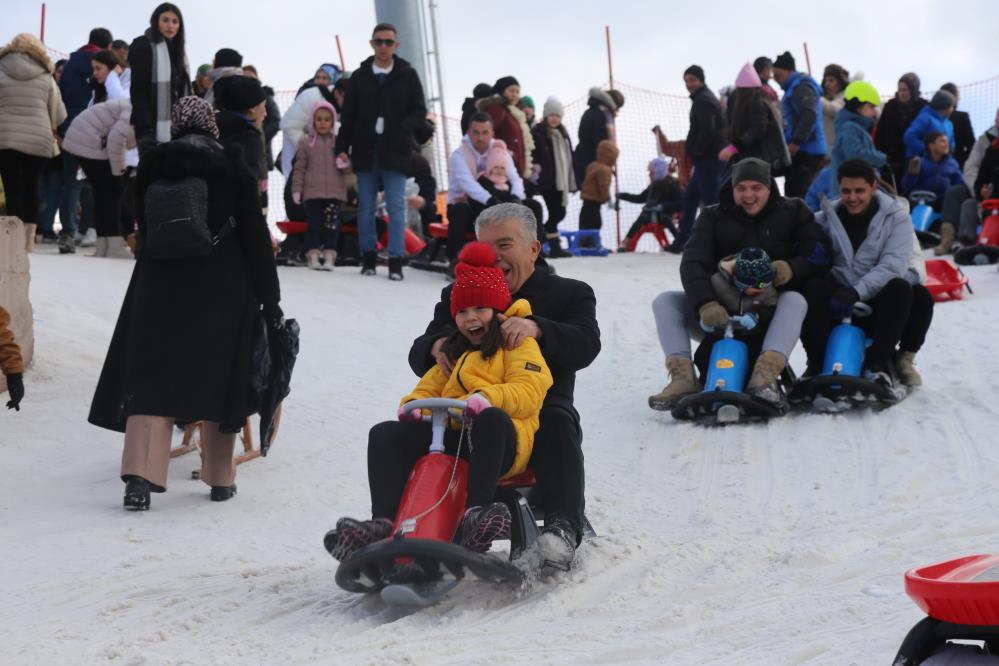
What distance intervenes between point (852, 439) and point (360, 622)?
385cm

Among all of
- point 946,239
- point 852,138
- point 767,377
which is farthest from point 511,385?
point 946,239

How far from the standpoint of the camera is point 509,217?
5230 mm

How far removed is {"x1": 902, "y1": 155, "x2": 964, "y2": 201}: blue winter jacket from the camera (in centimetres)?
1468

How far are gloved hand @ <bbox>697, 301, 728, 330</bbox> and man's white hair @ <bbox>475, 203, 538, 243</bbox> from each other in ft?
9.44

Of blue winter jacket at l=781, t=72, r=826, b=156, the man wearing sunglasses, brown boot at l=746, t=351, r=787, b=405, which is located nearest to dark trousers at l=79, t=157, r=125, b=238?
the man wearing sunglasses

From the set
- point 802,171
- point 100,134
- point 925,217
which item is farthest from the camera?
point 925,217

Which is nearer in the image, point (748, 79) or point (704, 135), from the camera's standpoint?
point (748, 79)

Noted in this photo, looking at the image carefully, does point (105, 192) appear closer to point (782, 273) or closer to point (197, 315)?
point (197, 315)

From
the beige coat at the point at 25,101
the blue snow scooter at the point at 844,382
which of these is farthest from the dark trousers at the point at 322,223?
the blue snow scooter at the point at 844,382

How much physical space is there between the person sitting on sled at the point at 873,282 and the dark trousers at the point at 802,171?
556cm

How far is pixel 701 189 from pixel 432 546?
10543 millimetres

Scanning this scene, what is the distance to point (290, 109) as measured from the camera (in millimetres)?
13180

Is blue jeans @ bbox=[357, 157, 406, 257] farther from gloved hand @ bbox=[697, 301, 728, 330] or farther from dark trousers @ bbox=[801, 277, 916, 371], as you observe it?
dark trousers @ bbox=[801, 277, 916, 371]

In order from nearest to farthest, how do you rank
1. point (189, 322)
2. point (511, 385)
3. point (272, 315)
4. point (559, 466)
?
point (511, 385) < point (559, 466) < point (189, 322) < point (272, 315)
